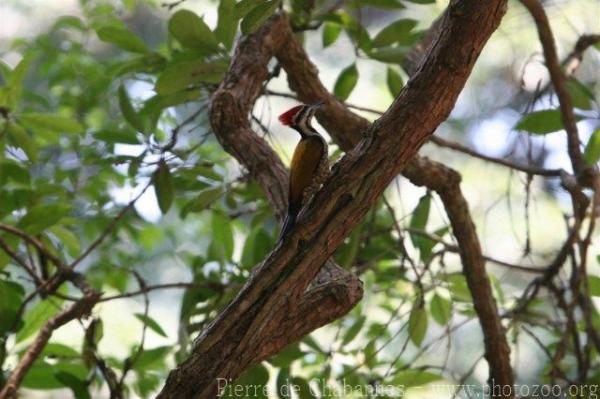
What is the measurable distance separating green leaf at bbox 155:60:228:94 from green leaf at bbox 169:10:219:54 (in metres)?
0.05

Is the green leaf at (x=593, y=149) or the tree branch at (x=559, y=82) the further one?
the tree branch at (x=559, y=82)

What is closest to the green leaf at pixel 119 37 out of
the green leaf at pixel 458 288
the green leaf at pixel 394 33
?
the green leaf at pixel 394 33

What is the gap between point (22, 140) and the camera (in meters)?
2.39

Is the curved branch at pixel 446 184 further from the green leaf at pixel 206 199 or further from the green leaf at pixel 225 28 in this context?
the green leaf at pixel 206 199

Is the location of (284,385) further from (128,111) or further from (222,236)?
(128,111)

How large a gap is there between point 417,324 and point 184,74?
1093 millimetres

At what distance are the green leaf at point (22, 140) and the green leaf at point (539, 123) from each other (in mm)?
1485

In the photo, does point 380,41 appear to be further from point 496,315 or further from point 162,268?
point 162,268

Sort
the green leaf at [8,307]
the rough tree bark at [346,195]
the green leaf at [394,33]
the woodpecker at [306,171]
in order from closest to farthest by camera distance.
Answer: the rough tree bark at [346,195]
the woodpecker at [306,171]
the green leaf at [8,307]
the green leaf at [394,33]

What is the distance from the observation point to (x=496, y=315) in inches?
89.4

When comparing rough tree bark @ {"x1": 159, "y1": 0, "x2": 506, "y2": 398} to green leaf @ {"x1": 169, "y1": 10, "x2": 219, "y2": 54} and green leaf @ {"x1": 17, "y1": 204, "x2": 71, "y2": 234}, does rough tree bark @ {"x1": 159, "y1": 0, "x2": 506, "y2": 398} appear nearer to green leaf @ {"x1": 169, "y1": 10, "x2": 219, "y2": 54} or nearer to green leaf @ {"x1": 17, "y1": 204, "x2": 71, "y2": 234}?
green leaf @ {"x1": 169, "y1": 10, "x2": 219, "y2": 54}

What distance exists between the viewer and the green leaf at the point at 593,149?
209 cm

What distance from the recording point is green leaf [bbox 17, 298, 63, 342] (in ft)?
7.52

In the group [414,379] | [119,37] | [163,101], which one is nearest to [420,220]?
[414,379]
